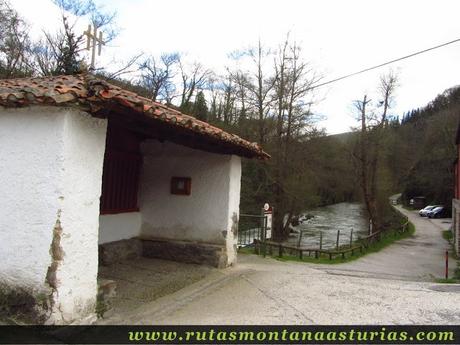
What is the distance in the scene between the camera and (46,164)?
396cm

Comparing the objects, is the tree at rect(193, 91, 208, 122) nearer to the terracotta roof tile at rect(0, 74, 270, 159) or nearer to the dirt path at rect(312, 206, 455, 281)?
the dirt path at rect(312, 206, 455, 281)

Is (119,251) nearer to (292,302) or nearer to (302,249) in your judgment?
(292,302)

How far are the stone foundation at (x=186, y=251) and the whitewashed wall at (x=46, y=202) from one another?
11.2 feet

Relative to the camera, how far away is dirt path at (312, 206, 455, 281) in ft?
50.4

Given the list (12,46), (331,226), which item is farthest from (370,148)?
(12,46)

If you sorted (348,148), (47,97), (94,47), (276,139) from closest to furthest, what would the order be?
1. (47,97)
2. (94,47)
3. (276,139)
4. (348,148)

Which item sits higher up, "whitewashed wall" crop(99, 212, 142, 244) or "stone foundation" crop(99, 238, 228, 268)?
"whitewashed wall" crop(99, 212, 142, 244)

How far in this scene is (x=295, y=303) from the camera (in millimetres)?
5598

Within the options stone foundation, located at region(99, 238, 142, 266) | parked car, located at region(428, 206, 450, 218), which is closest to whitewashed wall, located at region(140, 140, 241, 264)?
stone foundation, located at region(99, 238, 142, 266)

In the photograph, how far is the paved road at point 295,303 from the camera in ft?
16.0

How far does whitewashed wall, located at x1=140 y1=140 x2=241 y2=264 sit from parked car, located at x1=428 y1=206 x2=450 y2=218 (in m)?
49.4

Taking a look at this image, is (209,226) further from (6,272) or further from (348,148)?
(348,148)

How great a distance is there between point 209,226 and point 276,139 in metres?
20.1

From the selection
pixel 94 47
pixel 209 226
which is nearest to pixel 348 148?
pixel 209 226
